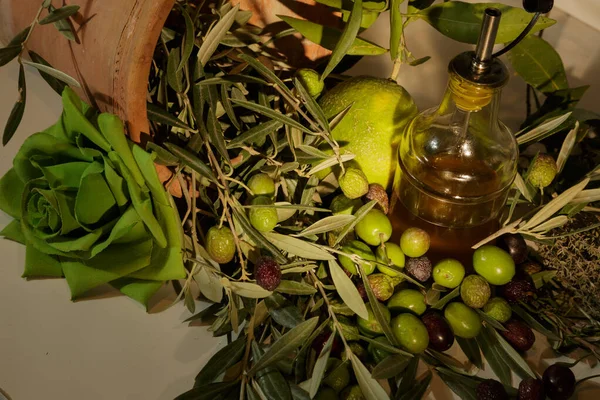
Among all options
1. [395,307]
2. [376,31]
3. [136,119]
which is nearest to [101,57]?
[136,119]

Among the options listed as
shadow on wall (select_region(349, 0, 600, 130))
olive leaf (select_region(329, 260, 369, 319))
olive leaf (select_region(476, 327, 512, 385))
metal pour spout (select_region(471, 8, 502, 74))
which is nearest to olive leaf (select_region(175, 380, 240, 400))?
olive leaf (select_region(329, 260, 369, 319))

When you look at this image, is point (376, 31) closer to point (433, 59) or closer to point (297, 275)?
point (433, 59)

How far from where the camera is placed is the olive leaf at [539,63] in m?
0.68

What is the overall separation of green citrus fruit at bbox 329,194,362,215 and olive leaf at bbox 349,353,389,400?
0.43 feet

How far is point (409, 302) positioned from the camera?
548 millimetres

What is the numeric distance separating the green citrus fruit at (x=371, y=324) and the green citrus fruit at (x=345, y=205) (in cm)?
9

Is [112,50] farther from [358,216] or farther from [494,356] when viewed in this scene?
[494,356]

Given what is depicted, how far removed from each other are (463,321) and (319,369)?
134 millimetres

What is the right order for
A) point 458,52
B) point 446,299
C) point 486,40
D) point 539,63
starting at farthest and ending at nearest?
point 458,52
point 539,63
point 446,299
point 486,40

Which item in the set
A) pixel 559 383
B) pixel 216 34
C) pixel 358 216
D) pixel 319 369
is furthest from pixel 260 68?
pixel 559 383

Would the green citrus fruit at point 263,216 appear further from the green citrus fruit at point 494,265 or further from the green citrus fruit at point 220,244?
the green citrus fruit at point 494,265

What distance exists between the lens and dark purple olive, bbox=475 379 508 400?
1.61 feet

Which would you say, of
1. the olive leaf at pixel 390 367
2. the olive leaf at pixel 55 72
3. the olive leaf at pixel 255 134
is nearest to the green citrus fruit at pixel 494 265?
the olive leaf at pixel 390 367

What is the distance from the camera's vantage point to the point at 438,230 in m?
0.58
